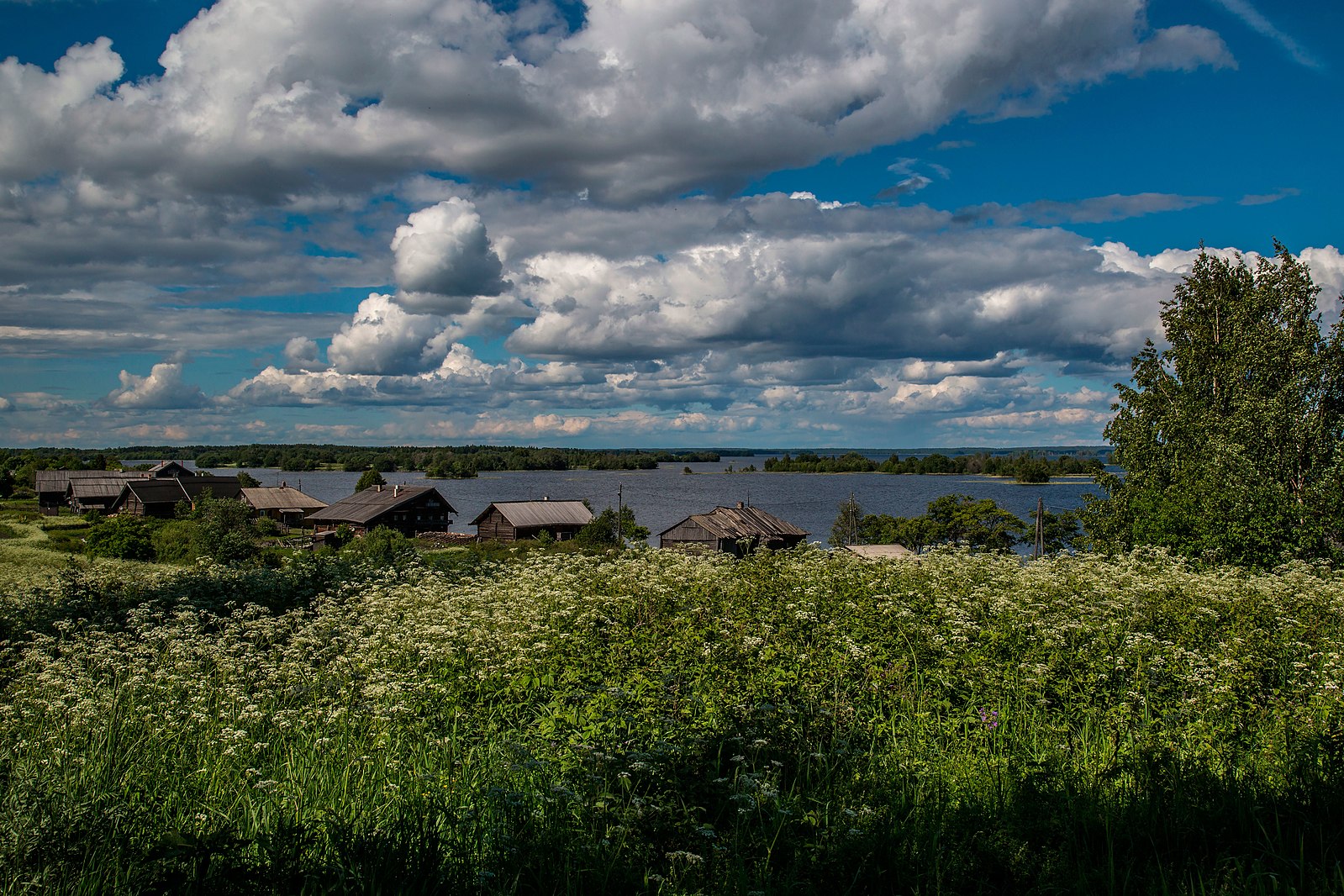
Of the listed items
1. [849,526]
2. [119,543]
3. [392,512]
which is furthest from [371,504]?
[849,526]

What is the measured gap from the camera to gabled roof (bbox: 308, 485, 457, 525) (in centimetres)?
6456

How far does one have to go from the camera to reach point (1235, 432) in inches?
735

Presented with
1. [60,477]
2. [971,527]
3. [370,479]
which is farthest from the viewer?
[370,479]

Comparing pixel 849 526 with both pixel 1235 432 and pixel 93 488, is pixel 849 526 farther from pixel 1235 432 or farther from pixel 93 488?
pixel 93 488

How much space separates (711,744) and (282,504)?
2992 inches

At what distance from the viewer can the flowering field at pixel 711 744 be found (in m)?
3.40

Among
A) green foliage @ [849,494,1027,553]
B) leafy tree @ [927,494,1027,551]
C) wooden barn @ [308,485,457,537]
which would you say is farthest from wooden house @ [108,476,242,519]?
leafy tree @ [927,494,1027,551]

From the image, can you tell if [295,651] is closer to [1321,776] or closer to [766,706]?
[766,706]

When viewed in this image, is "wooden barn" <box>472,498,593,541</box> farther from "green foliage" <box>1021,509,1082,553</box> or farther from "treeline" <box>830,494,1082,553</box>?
"green foliage" <box>1021,509,1082,553</box>

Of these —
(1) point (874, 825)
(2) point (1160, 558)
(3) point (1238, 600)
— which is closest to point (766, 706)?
(1) point (874, 825)

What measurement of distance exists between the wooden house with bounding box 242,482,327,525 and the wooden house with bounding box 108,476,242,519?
1610mm

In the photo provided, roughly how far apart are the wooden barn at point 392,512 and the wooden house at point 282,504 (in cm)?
339

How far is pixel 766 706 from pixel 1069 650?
3.03m

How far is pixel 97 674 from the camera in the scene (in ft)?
24.2
